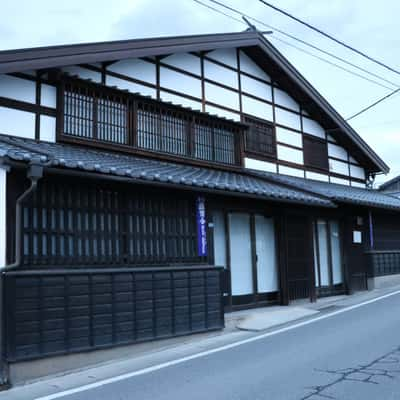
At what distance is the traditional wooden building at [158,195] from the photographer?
269 inches

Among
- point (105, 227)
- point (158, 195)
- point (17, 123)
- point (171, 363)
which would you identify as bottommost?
point (171, 363)

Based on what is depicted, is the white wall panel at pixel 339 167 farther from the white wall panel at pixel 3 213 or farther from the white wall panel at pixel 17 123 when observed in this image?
the white wall panel at pixel 3 213

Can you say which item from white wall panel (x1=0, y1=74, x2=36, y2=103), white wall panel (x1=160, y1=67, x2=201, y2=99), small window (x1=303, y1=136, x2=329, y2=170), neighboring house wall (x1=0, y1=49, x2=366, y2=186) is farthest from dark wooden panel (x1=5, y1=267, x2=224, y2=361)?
small window (x1=303, y1=136, x2=329, y2=170)

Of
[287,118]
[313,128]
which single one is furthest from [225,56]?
[313,128]

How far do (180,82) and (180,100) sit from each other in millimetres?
484

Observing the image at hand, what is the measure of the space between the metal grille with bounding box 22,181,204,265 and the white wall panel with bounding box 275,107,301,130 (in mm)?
6620

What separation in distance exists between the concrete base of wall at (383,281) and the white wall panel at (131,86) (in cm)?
887

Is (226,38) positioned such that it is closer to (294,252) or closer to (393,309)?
(294,252)

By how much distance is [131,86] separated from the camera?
10711 millimetres

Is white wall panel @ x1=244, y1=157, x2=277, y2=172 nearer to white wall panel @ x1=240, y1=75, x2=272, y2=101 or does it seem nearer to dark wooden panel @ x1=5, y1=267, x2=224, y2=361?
white wall panel @ x1=240, y1=75, x2=272, y2=101

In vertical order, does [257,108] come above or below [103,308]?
above

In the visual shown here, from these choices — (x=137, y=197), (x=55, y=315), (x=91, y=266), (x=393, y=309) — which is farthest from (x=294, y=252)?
(x=55, y=315)

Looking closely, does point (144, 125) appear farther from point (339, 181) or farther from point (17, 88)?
point (339, 181)

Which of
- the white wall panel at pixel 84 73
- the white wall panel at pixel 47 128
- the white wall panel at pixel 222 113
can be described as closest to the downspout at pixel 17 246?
the white wall panel at pixel 47 128
